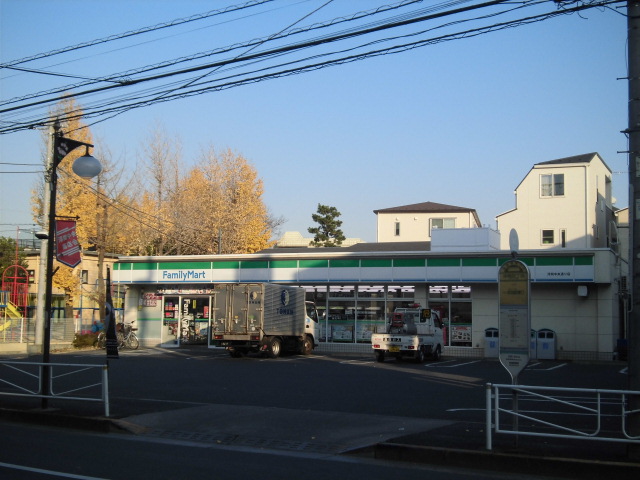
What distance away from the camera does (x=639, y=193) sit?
905cm

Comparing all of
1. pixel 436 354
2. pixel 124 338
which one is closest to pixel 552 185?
pixel 436 354

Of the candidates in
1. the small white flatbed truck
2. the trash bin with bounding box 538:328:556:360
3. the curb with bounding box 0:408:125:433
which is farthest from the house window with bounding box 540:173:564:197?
the curb with bounding box 0:408:125:433

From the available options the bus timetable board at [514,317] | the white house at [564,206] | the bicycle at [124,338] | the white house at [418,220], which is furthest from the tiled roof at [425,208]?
the bus timetable board at [514,317]

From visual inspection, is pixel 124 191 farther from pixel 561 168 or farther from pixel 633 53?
pixel 633 53

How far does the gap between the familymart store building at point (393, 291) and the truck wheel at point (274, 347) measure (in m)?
2.99

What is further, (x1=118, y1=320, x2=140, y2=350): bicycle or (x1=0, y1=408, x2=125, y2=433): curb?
(x1=118, y1=320, x2=140, y2=350): bicycle

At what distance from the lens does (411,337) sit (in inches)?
1098

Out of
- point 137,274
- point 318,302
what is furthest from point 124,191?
point 318,302

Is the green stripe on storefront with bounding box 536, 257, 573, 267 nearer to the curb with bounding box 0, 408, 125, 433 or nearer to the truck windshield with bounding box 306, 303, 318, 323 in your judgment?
the truck windshield with bounding box 306, 303, 318, 323

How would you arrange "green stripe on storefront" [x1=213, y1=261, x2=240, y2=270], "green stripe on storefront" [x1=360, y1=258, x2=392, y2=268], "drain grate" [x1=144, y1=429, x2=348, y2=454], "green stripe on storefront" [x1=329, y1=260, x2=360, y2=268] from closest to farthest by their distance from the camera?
"drain grate" [x1=144, y1=429, x2=348, y2=454]
"green stripe on storefront" [x1=360, y1=258, x2=392, y2=268]
"green stripe on storefront" [x1=329, y1=260, x2=360, y2=268]
"green stripe on storefront" [x1=213, y1=261, x2=240, y2=270]

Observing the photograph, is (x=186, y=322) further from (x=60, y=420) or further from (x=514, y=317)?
(x=514, y=317)

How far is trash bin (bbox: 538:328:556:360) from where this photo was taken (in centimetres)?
3158

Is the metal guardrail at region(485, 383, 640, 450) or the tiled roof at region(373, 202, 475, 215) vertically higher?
the tiled roof at region(373, 202, 475, 215)

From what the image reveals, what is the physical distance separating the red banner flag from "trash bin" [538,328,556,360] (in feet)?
76.0
